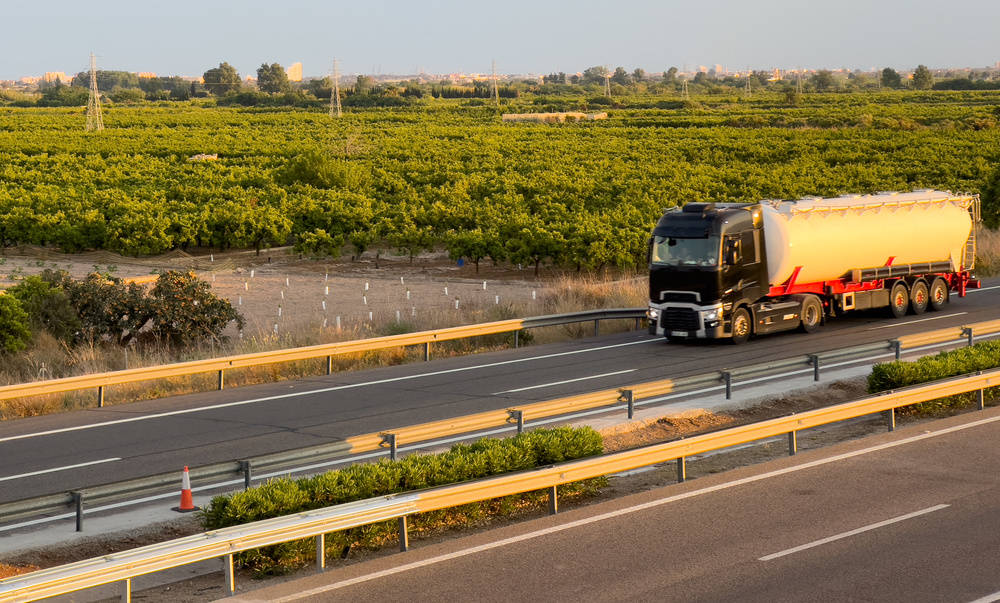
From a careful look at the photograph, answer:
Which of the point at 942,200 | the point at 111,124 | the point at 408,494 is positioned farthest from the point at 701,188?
the point at 111,124

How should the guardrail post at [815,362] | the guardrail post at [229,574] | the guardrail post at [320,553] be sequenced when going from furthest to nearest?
the guardrail post at [815,362], the guardrail post at [320,553], the guardrail post at [229,574]

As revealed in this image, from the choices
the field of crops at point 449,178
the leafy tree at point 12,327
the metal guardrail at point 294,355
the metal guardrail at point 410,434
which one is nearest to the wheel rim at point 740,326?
the metal guardrail at point 294,355

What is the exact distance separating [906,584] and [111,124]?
119322mm

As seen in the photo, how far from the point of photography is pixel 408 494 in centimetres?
1073

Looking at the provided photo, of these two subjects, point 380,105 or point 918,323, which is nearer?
point 918,323

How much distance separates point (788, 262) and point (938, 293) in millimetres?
6120

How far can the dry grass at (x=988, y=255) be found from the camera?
122 feet

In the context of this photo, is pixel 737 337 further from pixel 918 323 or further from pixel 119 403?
pixel 119 403

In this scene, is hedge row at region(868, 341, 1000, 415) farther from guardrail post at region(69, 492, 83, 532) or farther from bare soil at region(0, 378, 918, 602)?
guardrail post at region(69, 492, 83, 532)

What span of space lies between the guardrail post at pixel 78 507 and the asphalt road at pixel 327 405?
2099mm

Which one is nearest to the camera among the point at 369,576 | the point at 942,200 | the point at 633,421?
the point at 369,576

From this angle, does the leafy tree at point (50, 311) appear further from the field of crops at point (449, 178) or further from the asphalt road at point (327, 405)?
the field of crops at point (449, 178)

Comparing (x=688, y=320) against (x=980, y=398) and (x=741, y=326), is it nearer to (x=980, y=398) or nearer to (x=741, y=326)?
(x=741, y=326)

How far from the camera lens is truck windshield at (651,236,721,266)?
2456cm
